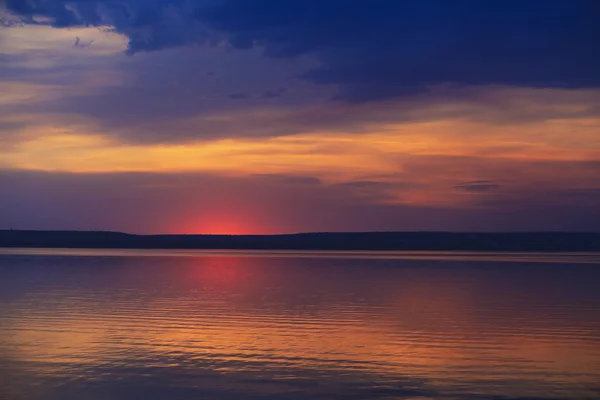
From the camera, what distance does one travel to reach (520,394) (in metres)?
11.3

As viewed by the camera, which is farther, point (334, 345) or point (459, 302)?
point (459, 302)

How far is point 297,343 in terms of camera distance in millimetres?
15594

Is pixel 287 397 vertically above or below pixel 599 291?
below

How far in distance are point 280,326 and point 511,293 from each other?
12.2 metres

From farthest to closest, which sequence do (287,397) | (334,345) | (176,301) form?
1. (176,301)
2. (334,345)
3. (287,397)

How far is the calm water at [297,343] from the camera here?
38.2ft

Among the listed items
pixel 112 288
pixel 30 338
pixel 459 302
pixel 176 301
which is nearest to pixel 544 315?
pixel 459 302

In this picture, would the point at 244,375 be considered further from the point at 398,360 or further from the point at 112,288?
the point at 112,288

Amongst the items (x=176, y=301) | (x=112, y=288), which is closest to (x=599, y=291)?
(x=176, y=301)

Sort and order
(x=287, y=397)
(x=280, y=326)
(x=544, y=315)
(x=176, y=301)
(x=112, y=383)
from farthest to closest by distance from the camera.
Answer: (x=176, y=301) → (x=544, y=315) → (x=280, y=326) → (x=112, y=383) → (x=287, y=397)

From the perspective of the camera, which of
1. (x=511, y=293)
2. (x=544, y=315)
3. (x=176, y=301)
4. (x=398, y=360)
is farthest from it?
(x=511, y=293)

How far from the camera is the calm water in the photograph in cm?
A: 1164

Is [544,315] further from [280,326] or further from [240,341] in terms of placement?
[240,341]

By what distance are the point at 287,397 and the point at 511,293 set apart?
18.0 metres
